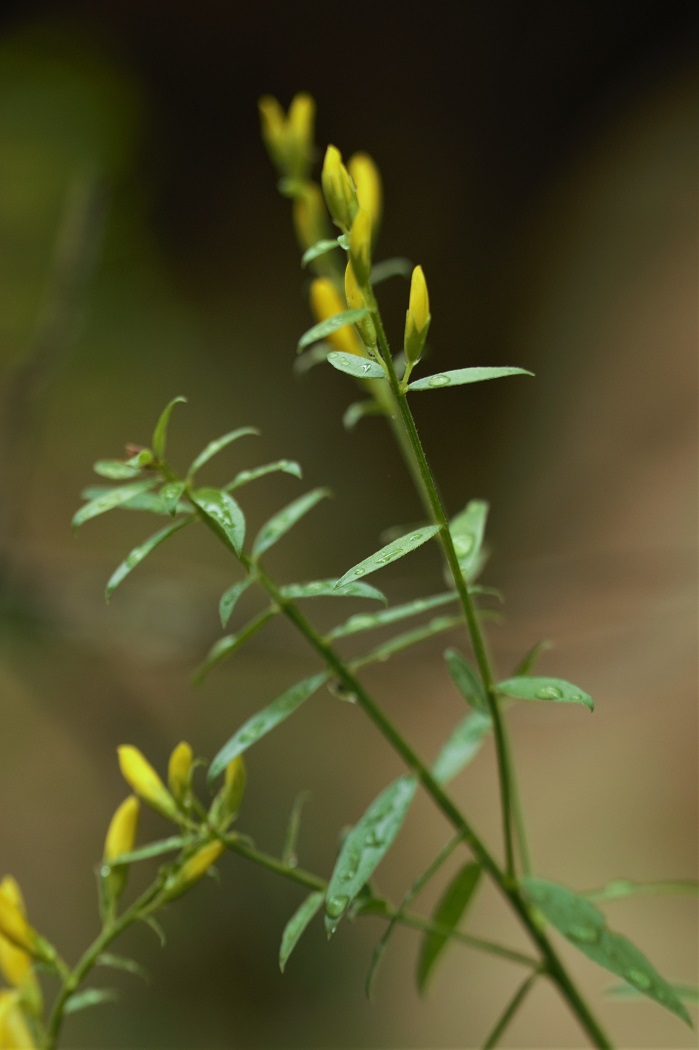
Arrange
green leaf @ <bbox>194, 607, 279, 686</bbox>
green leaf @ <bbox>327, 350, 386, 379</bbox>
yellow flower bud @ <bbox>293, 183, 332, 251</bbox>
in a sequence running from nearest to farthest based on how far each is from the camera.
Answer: green leaf @ <bbox>327, 350, 386, 379</bbox> < green leaf @ <bbox>194, 607, 279, 686</bbox> < yellow flower bud @ <bbox>293, 183, 332, 251</bbox>

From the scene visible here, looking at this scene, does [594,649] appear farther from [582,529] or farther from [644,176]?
[644,176]

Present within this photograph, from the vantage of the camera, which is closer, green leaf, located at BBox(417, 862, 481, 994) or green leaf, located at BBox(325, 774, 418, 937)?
green leaf, located at BBox(325, 774, 418, 937)

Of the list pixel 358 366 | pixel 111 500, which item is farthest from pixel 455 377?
pixel 111 500

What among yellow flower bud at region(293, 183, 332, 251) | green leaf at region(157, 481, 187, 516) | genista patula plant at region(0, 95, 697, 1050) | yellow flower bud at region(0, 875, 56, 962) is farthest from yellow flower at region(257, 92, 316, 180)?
yellow flower bud at region(0, 875, 56, 962)

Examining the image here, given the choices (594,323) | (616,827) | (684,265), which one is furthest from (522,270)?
(616,827)

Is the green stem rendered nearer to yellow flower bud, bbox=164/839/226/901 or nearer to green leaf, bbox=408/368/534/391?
green leaf, bbox=408/368/534/391

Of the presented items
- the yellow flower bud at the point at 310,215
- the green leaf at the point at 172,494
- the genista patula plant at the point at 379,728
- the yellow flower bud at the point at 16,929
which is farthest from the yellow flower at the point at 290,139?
the yellow flower bud at the point at 16,929

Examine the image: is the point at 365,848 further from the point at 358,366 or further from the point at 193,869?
the point at 358,366
